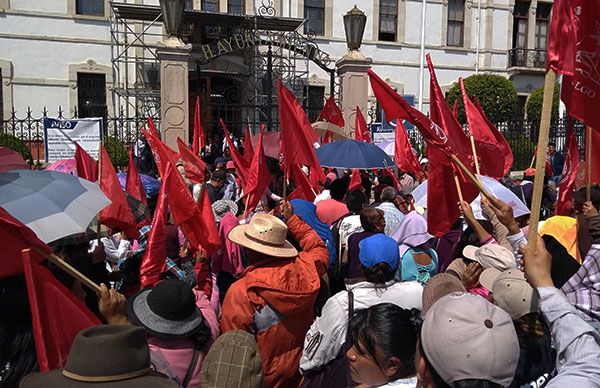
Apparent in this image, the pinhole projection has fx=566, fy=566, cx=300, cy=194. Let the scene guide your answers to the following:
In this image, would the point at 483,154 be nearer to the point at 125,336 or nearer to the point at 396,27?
the point at 125,336

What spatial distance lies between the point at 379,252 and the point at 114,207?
2.13 m

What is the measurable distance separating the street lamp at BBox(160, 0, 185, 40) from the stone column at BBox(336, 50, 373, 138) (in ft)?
14.1

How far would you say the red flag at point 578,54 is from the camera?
103 inches

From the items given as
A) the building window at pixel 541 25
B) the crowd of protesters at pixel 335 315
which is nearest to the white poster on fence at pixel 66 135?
the crowd of protesters at pixel 335 315

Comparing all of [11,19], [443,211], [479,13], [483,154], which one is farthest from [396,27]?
[443,211]

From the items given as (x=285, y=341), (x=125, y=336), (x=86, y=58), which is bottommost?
(x=285, y=341)

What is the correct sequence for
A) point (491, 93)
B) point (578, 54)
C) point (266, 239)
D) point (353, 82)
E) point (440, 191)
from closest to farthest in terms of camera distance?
A: point (578, 54)
point (266, 239)
point (440, 191)
point (353, 82)
point (491, 93)

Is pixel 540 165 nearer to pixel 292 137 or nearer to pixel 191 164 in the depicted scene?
pixel 292 137

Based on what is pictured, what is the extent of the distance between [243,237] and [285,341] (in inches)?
Result: 25.5

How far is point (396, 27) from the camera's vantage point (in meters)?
23.8

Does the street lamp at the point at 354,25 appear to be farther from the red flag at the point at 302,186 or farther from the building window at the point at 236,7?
the red flag at the point at 302,186

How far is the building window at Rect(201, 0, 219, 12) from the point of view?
67.9 feet

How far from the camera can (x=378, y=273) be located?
3.28 metres

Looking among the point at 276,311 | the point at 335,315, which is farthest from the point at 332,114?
the point at 335,315
